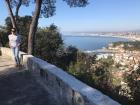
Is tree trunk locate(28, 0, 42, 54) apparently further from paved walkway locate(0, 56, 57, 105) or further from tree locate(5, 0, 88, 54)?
paved walkway locate(0, 56, 57, 105)

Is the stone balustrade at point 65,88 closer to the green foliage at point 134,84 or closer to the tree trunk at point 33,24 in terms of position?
the green foliage at point 134,84

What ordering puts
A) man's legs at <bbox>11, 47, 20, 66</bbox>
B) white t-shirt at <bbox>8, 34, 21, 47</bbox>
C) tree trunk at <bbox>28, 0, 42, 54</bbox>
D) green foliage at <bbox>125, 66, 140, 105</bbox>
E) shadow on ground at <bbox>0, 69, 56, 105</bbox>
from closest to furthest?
1. shadow on ground at <bbox>0, 69, 56, 105</bbox>
2. green foliage at <bbox>125, 66, 140, 105</bbox>
3. white t-shirt at <bbox>8, 34, 21, 47</bbox>
4. man's legs at <bbox>11, 47, 20, 66</bbox>
5. tree trunk at <bbox>28, 0, 42, 54</bbox>

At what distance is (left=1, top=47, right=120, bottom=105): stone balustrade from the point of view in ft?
17.5

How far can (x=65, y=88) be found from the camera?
6570mm

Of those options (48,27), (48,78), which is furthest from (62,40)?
(48,78)

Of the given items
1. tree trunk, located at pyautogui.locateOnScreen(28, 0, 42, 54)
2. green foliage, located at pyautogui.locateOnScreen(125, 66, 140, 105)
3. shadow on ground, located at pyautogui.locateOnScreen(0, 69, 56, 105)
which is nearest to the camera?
shadow on ground, located at pyautogui.locateOnScreen(0, 69, 56, 105)

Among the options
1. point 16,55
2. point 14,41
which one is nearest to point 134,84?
point 16,55

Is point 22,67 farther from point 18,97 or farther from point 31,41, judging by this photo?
point 31,41

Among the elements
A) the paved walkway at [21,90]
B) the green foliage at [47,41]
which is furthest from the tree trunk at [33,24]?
the green foliage at [47,41]

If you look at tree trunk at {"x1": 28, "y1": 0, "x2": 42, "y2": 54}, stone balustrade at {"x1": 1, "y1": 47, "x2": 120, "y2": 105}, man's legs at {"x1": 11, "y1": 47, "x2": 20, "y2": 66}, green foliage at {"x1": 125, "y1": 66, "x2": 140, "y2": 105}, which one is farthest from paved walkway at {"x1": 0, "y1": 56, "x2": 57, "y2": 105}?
tree trunk at {"x1": 28, "y1": 0, "x2": 42, "y2": 54}

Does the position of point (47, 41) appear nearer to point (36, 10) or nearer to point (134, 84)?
point (36, 10)

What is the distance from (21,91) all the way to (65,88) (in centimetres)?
190

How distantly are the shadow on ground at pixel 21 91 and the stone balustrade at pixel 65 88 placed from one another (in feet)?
0.57

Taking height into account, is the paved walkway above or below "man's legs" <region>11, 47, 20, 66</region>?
below
